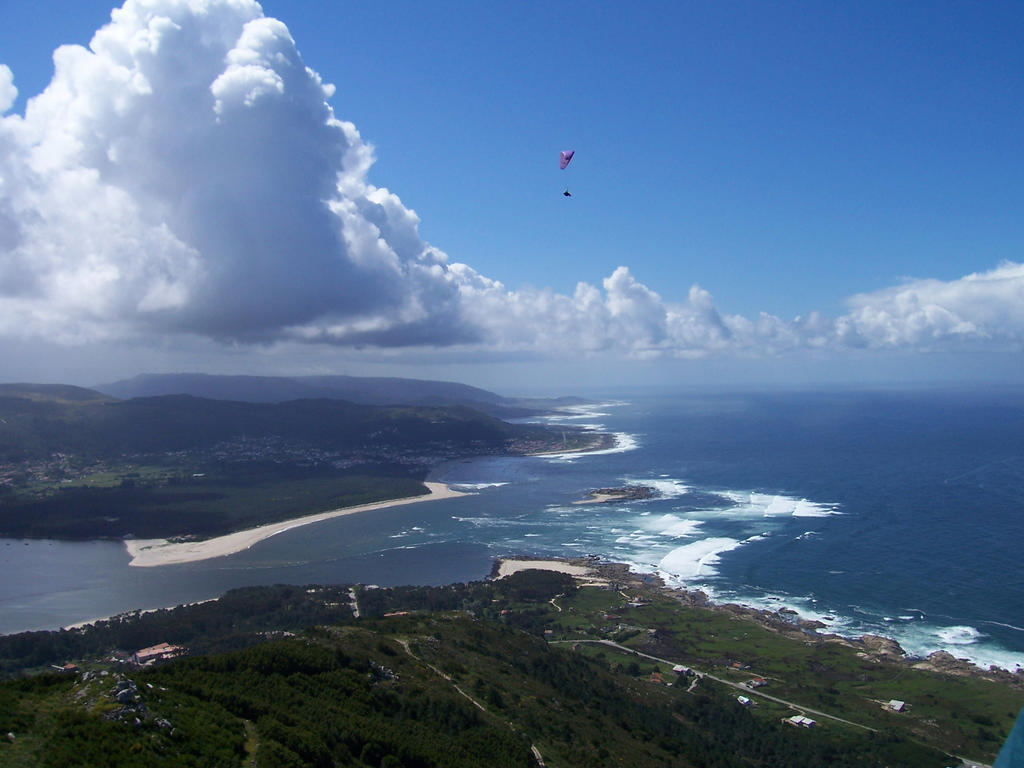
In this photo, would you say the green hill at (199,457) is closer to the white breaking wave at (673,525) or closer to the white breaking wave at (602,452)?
the white breaking wave at (602,452)

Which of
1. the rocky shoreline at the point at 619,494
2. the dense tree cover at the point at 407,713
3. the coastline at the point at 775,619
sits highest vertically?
the dense tree cover at the point at 407,713

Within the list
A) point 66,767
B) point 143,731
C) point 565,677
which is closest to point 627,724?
point 565,677

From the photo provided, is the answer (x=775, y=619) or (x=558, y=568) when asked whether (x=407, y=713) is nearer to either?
(x=775, y=619)

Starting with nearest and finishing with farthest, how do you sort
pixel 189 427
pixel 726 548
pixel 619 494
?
1. pixel 726 548
2. pixel 619 494
3. pixel 189 427

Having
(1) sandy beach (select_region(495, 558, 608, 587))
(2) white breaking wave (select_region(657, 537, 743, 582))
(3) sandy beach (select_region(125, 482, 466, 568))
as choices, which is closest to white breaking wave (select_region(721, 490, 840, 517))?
(2) white breaking wave (select_region(657, 537, 743, 582))

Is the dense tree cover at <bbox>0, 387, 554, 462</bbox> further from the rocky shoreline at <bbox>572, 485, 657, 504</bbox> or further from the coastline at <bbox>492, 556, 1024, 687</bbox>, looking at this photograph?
the coastline at <bbox>492, 556, 1024, 687</bbox>

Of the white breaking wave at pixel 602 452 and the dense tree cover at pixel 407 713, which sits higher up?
the dense tree cover at pixel 407 713

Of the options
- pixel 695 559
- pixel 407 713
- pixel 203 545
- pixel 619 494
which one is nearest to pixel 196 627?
pixel 203 545

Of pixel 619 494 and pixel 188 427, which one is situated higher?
pixel 188 427

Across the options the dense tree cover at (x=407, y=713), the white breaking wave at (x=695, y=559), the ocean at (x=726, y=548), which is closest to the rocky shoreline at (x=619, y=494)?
the ocean at (x=726, y=548)
